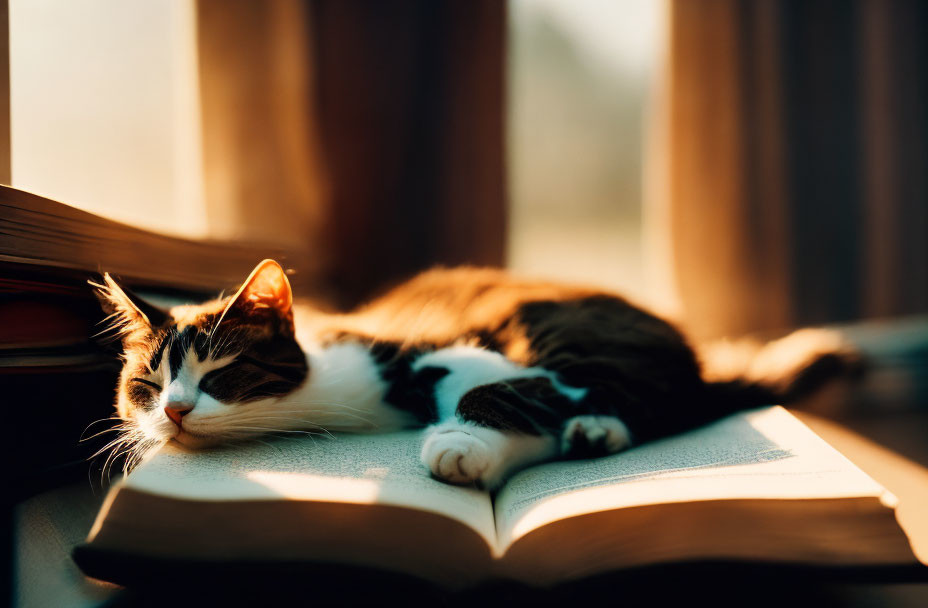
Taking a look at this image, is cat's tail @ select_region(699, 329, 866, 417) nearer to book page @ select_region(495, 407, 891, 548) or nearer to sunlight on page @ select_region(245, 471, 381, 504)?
book page @ select_region(495, 407, 891, 548)

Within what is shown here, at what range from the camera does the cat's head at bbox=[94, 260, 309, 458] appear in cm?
69

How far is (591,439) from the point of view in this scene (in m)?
0.72

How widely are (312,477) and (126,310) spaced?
0.35m

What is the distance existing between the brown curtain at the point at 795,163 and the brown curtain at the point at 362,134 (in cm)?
51

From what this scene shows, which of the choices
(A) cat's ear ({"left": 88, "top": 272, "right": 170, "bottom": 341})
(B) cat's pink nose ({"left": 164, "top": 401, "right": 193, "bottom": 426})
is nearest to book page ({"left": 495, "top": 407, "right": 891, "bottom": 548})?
(B) cat's pink nose ({"left": 164, "top": 401, "right": 193, "bottom": 426})

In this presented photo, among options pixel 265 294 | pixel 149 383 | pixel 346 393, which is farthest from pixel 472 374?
pixel 149 383

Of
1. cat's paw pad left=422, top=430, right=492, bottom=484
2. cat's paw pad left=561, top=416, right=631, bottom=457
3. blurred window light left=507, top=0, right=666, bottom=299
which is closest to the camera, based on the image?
cat's paw pad left=422, top=430, right=492, bottom=484

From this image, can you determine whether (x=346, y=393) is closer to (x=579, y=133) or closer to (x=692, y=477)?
(x=692, y=477)

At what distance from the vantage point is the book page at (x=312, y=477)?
0.48 metres

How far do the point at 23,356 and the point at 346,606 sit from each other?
38 centimetres

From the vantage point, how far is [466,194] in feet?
5.33

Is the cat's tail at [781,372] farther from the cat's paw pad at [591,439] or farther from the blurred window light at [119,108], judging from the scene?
the blurred window light at [119,108]

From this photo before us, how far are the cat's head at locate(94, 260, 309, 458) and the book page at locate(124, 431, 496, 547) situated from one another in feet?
0.10

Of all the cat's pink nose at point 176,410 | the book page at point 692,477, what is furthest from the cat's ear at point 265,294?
the book page at point 692,477
